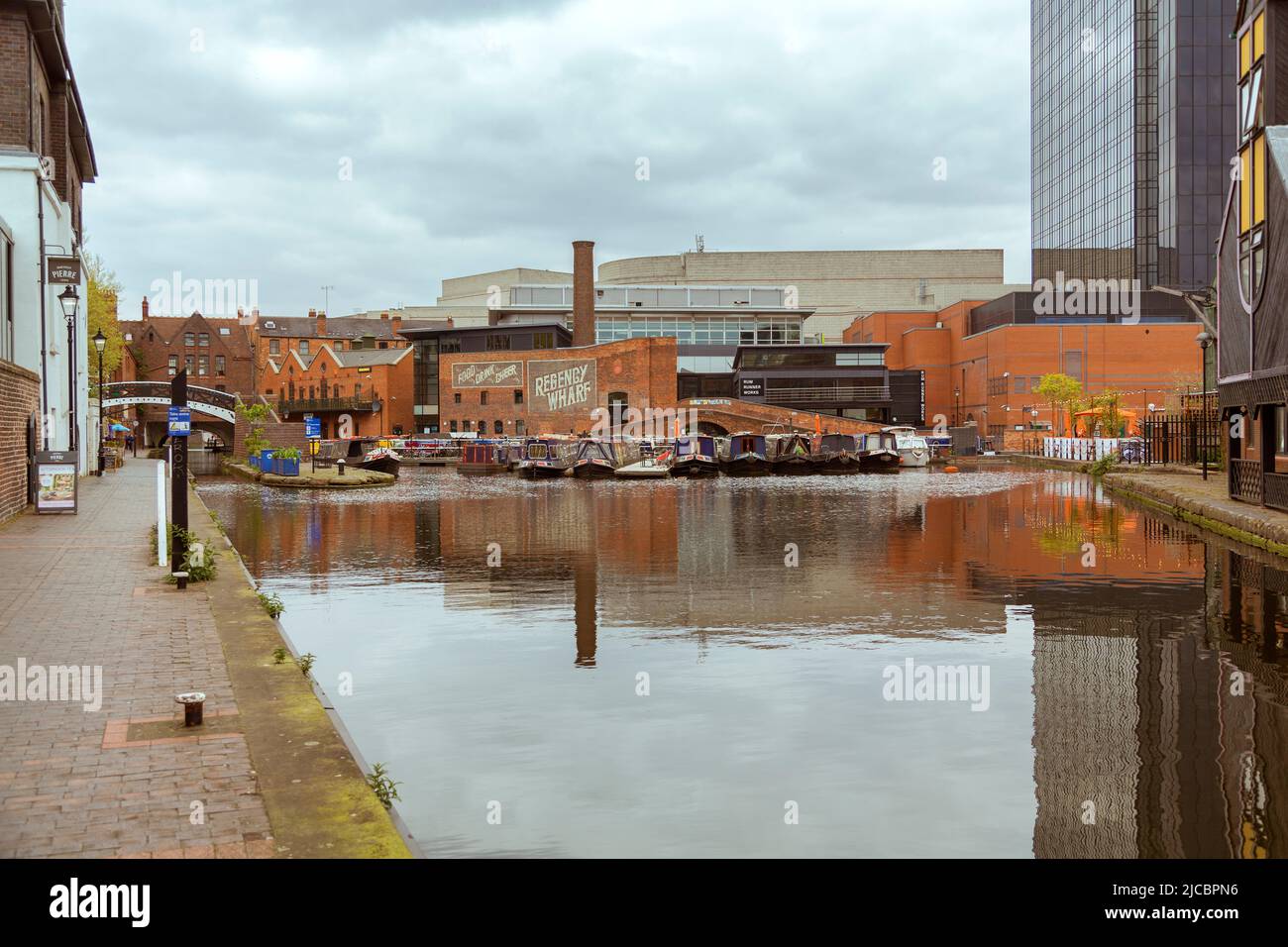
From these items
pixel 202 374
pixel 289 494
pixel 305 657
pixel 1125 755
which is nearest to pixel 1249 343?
pixel 1125 755

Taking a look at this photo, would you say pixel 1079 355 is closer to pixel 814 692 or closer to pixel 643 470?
pixel 643 470

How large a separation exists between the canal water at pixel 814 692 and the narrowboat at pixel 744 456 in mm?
34920

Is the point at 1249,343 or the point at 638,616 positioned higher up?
the point at 1249,343

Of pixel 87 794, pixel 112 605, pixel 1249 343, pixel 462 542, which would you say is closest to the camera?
pixel 87 794

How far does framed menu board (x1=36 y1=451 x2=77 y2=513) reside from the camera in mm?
22938

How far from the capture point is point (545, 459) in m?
55.8

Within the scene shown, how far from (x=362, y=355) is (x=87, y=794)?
91184 millimetres

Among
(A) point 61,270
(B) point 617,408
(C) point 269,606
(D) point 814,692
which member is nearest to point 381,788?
(D) point 814,692

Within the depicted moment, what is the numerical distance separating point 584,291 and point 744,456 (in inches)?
1077

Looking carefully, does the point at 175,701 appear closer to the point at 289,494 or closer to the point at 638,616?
the point at 638,616

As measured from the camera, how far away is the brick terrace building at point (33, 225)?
24766 mm

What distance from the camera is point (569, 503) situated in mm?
34000

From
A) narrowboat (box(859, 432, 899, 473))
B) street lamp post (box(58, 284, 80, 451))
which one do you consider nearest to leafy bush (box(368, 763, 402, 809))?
street lamp post (box(58, 284, 80, 451))

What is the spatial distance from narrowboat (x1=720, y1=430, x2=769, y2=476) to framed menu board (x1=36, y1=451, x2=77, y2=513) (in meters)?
35.5
